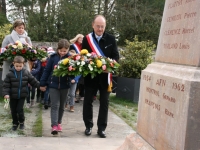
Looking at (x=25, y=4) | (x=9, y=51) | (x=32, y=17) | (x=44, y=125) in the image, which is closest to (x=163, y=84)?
(x=44, y=125)

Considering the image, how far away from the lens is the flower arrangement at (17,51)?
723 cm

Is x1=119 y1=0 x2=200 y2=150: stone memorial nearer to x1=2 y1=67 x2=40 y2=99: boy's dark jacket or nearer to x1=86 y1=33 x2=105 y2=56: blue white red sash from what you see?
x1=86 y1=33 x2=105 y2=56: blue white red sash

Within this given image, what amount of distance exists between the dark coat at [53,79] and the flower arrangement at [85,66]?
378 millimetres

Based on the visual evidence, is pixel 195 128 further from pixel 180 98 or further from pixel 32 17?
pixel 32 17

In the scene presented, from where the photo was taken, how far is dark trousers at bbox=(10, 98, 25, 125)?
20.5 ft

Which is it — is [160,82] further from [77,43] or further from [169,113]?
[77,43]

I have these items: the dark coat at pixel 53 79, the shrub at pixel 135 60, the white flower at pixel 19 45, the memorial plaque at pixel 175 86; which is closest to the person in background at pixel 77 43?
the white flower at pixel 19 45

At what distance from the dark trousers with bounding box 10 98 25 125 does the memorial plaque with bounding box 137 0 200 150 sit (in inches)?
107

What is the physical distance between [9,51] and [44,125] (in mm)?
1776

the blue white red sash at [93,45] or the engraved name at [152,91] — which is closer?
the engraved name at [152,91]

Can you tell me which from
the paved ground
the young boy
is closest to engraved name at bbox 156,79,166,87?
the paved ground

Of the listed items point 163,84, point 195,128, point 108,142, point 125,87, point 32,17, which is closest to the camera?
point 195,128

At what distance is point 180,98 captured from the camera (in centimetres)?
331

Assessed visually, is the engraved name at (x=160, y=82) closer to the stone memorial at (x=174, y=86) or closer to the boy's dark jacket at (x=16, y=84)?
the stone memorial at (x=174, y=86)
